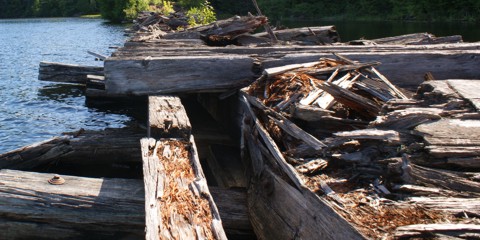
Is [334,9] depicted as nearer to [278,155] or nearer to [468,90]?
[468,90]

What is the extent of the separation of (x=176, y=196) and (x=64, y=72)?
11.6 m

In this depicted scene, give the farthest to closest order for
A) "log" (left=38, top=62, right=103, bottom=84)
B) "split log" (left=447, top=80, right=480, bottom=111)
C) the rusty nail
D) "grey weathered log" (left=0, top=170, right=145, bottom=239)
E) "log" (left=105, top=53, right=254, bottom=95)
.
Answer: "log" (left=38, top=62, right=103, bottom=84) → "log" (left=105, top=53, right=254, bottom=95) → the rusty nail → "grey weathered log" (left=0, top=170, right=145, bottom=239) → "split log" (left=447, top=80, right=480, bottom=111)

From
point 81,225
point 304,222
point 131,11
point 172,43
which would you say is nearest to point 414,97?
point 304,222

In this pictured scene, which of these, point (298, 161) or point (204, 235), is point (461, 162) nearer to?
point (298, 161)

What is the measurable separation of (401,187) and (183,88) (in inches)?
143

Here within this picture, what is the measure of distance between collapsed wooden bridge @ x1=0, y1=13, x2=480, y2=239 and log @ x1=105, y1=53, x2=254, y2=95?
1 centimetres

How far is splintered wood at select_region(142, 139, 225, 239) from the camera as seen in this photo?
304 centimetres

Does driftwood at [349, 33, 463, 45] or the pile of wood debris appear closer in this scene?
the pile of wood debris

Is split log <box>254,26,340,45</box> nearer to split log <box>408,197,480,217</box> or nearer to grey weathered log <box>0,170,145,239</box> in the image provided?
grey weathered log <box>0,170,145,239</box>

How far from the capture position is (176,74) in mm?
6496

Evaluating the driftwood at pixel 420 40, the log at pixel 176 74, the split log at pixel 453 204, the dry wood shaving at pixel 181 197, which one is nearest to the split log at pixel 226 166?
the log at pixel 176 74

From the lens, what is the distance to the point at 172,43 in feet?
30.0

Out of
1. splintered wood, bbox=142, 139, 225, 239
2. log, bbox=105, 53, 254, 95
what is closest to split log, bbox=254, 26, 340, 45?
log, bbox=105, 53, 254, 95

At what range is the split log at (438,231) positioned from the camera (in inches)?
112
